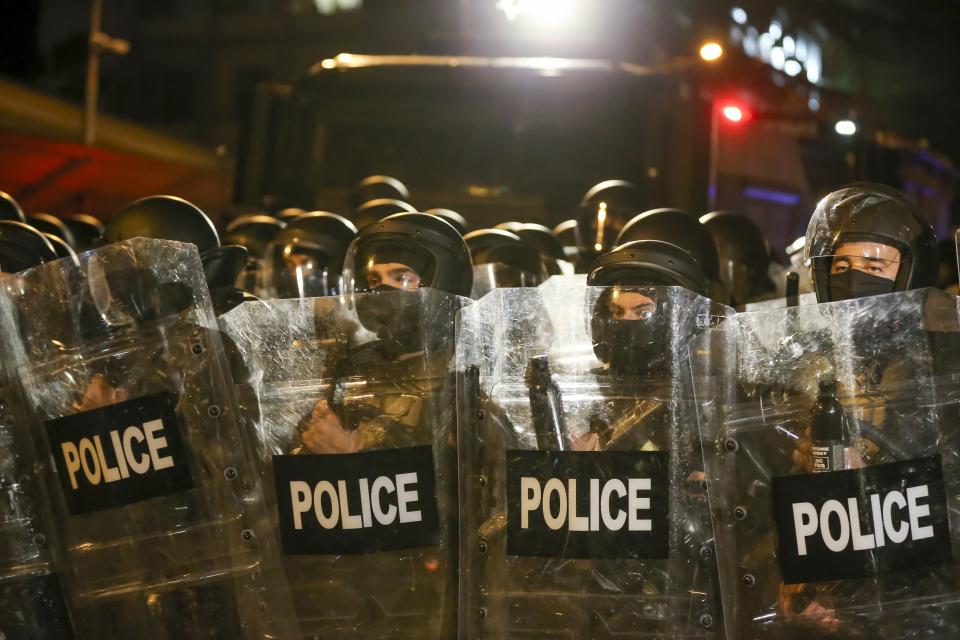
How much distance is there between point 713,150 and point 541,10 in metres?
2.02

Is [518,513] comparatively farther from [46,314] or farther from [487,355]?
[46,314]

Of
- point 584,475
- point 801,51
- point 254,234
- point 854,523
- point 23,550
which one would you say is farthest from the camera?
point 801,51

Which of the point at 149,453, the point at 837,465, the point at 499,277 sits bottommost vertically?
the point at 837,465

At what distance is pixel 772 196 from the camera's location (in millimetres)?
6316

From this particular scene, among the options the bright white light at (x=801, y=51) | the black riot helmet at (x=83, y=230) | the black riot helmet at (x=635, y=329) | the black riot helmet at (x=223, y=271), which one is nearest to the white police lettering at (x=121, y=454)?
the black riot helmet at (x=223, y=271)

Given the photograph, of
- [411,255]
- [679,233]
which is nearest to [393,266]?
[411,255]

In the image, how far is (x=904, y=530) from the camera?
227 cm

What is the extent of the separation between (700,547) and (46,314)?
4.77 feet

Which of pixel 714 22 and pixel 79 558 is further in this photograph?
pixel 714 22

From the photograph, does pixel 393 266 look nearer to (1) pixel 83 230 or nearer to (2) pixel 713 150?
(1) pixel 83 230

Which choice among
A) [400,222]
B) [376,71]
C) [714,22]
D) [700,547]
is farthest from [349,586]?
[714,22]

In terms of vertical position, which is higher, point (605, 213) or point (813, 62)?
point (813, 62)

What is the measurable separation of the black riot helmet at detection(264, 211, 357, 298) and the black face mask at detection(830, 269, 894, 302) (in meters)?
1.57

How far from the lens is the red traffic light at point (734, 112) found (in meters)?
6.18
